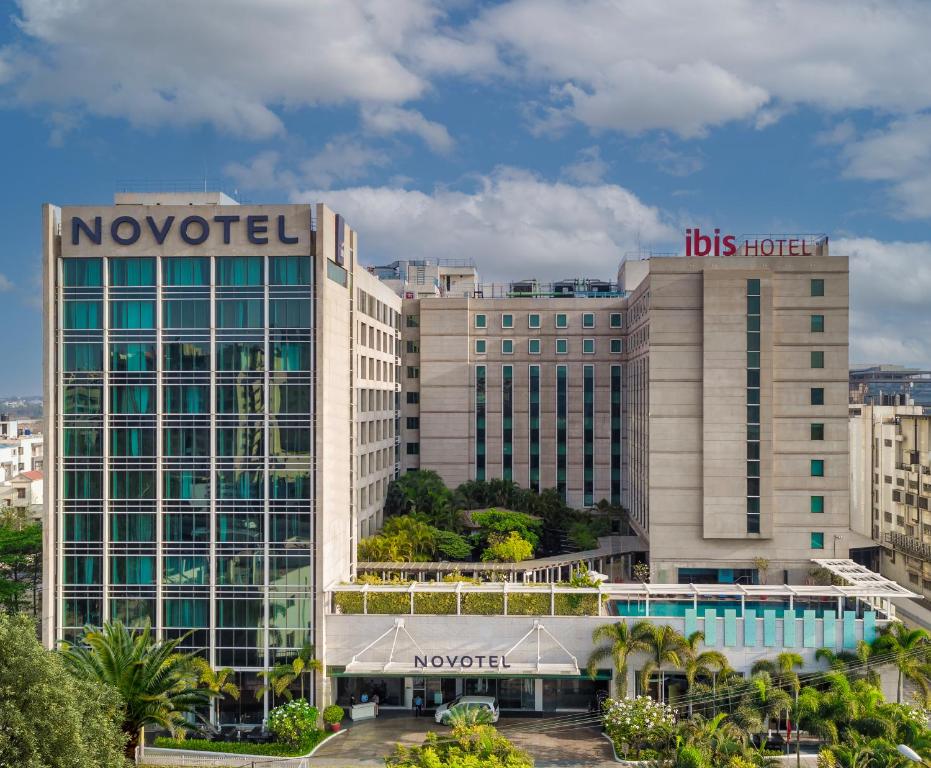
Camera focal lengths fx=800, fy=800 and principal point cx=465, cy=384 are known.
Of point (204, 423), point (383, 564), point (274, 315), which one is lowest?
point (383, 564)

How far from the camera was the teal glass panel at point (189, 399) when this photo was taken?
46.8 meters

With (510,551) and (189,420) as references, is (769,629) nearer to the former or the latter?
(510,551)

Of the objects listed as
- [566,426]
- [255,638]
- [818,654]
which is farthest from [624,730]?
[566,426]

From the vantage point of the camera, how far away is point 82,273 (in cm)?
4731

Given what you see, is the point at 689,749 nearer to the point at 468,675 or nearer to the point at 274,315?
the point at 468,675

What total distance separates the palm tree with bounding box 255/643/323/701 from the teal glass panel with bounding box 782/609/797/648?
85.5 feet

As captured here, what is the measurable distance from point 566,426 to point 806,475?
88.3ft

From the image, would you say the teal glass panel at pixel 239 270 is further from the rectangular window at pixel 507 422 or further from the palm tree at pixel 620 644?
the rectangular window at pixel 507 422

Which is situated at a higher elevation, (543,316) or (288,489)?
(543,316)

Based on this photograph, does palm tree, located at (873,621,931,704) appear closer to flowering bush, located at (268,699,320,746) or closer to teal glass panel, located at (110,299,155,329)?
flowering bush, located at (268,699,320,746)

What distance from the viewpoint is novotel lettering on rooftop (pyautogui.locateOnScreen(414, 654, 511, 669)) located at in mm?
45594

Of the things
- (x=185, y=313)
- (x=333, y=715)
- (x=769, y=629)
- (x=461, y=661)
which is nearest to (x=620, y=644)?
(x=769, y=629)

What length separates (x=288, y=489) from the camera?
4681 cm

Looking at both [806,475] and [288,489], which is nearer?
[288,489]
